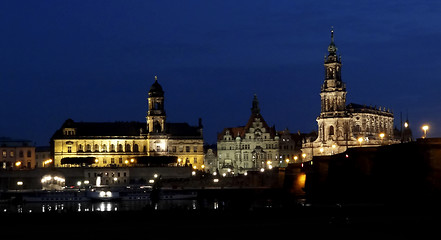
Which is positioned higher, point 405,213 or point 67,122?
point 67,122

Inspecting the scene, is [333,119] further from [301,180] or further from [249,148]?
[301,180]

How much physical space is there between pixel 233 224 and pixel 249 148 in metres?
108

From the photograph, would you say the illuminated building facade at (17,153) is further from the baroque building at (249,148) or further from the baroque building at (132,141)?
the baroque building at (249,148)

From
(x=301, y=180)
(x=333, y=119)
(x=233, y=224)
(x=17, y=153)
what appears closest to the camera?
(x=233, y=224)

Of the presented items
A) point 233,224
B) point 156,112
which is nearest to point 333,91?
point 156,112

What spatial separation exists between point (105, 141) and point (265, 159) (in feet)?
102

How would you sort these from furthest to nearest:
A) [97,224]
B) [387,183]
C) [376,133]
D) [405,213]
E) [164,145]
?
1. [376,133]
2. [164,145]
3. [387,183]
4. [405,213]
5. [97,224]

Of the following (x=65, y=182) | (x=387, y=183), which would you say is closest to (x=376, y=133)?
(x=65, y=182)

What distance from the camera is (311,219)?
49.0 meters

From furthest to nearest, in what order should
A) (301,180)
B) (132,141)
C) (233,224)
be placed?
(132,141) < (301,180) < (233,224)

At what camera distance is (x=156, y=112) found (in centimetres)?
14762

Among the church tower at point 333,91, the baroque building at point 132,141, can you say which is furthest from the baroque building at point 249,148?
the church tower at point 333,91

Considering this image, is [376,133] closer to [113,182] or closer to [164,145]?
[164,145]

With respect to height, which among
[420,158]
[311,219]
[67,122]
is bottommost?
[311,219]
